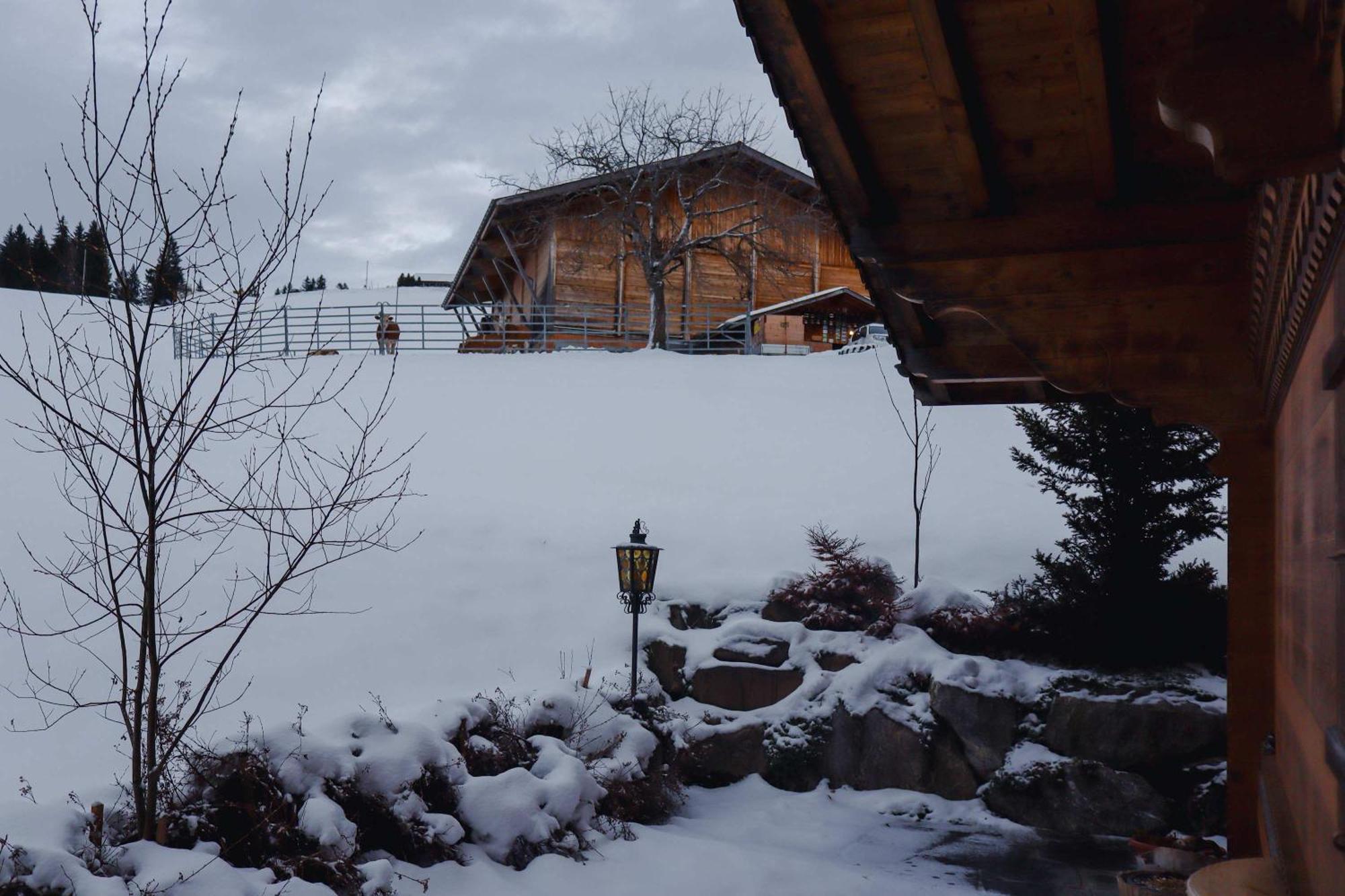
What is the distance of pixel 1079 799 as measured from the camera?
8383mm

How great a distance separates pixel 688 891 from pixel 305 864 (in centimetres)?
207

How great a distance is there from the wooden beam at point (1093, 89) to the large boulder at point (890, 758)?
6328 millimetres

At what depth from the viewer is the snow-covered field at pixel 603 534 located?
812 cm

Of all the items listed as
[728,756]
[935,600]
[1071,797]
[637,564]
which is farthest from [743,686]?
[1071,797]

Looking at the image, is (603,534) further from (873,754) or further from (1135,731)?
(1135,731)

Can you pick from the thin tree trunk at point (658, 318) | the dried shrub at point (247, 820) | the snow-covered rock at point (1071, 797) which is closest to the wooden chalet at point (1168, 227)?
the snow-covered rock at point (1071, 797)

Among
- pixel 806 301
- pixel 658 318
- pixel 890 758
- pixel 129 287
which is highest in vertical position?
pixel 806 301

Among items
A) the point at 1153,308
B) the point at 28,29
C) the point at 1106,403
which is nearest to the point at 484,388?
the point at 1106,403

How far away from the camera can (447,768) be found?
6332 millimetres

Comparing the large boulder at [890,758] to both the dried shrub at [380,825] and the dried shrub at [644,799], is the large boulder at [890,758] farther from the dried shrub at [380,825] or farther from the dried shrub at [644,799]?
the dried shrub at [380,825]

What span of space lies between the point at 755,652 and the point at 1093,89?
25.5ft

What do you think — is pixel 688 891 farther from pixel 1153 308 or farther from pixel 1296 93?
pixel 1296 93

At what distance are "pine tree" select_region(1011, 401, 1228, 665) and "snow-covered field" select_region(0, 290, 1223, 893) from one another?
80.8 inches

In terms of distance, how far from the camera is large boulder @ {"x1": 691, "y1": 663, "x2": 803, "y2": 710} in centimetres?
1013
